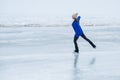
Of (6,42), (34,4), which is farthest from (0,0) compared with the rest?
(6,42)

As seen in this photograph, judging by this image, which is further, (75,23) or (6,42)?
(6,42)

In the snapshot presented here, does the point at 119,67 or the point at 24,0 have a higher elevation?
the point at 119,67

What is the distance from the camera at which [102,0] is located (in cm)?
15662

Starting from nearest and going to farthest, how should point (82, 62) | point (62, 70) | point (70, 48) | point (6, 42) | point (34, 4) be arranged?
point (62, 70), point (82, 62), point (70, 48), point (6, 42), point (34, 4)

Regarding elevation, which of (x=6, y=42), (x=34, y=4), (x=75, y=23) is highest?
(x=75, y=23)

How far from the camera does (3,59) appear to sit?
13.7 meters

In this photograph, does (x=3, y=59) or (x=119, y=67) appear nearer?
(x=119, y=67)

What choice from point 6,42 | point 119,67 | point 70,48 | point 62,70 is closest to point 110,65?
point 119,67

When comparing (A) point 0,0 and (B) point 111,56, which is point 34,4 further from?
(B) point 111,56

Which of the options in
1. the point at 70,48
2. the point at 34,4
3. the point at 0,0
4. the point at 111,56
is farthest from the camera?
the point at 34,4

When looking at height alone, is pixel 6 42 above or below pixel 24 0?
above

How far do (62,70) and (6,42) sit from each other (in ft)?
25.0

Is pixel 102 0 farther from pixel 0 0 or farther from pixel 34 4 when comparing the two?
pixel 0 0

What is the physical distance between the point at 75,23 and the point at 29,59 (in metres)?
2.54
